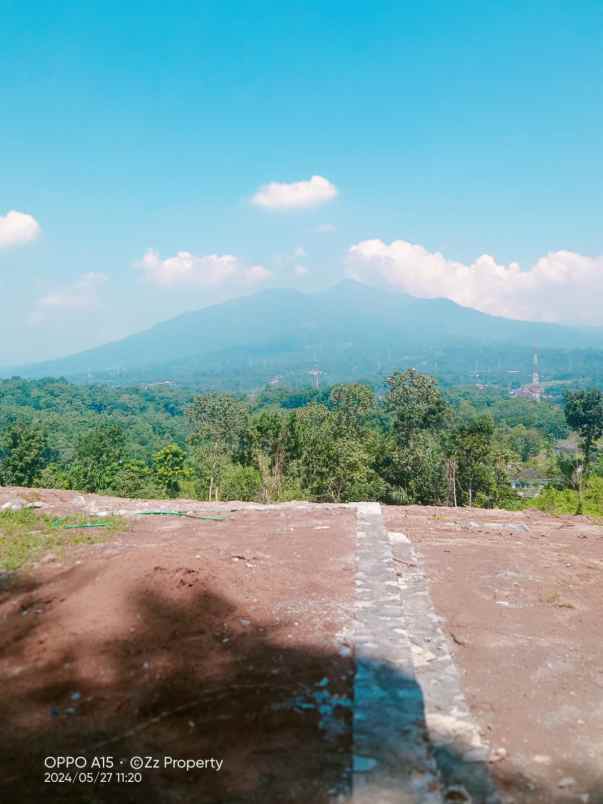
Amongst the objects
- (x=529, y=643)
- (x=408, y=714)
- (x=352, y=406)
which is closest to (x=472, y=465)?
(x=352, y=406)

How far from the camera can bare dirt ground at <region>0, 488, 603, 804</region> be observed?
2.61 m

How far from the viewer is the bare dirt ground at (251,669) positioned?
8.55 feet

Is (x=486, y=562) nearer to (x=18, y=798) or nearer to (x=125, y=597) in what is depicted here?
(x=125, y=597)

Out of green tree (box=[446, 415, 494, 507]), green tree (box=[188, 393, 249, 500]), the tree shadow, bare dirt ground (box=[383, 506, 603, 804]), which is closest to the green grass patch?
the tree shadow

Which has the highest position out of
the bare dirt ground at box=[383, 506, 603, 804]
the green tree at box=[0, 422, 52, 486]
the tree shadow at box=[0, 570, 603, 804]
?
the tree shadow at box=[0, 570, 603, 804]

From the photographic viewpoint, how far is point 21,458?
90.2ft

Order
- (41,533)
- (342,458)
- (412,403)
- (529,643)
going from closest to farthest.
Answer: (529,643) < (41,533) < (342,458) < (412,403)

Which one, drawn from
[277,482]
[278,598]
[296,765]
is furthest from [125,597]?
[277,482]

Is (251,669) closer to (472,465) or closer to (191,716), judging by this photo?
(191,716)

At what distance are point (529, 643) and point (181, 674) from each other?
2.74 m

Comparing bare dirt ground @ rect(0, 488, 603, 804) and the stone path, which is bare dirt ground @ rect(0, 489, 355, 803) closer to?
bare dirt ground @ rect(0, 488, 603, 804)

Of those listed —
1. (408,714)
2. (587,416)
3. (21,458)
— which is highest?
(408,714)

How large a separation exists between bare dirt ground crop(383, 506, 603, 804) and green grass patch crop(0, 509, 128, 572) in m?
4.23

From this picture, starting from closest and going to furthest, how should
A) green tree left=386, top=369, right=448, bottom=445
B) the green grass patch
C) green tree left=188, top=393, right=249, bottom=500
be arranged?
the green grass patch, green tree left=386, top=369, right=448, bottom=445, green tree left=188, top=393, right=249, bottom=500
